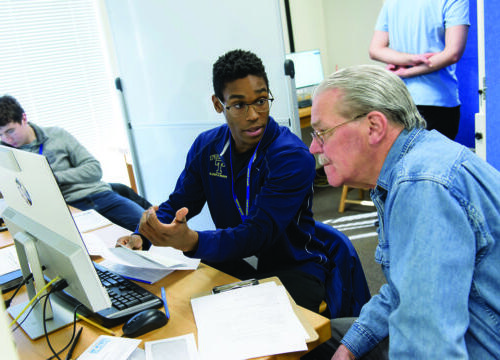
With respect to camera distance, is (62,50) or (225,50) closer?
(225,50)

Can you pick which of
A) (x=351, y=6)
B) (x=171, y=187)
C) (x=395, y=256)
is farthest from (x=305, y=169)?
(x=351, y=6)

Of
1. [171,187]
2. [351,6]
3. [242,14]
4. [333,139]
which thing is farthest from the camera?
[351,6]

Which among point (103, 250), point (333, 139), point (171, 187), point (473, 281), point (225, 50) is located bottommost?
point (171, 187)

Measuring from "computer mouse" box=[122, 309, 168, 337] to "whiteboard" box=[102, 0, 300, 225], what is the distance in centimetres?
140

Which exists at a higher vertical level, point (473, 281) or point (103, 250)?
point (473, 281)

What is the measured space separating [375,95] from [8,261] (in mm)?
1485

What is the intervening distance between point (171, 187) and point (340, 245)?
1916mm

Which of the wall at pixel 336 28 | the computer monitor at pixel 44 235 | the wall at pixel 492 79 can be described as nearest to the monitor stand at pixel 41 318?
the computer monitor at pixel 44 235

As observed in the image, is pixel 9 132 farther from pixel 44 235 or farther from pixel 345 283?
pixel 345 283

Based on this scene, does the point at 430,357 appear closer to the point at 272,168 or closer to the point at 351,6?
the point at 272,168

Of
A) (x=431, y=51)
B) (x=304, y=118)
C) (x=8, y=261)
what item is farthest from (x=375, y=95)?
(x=304, y=118)

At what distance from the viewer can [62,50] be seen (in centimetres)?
369

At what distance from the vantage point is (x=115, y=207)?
2732 millimetres

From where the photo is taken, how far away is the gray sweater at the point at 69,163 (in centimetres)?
278
